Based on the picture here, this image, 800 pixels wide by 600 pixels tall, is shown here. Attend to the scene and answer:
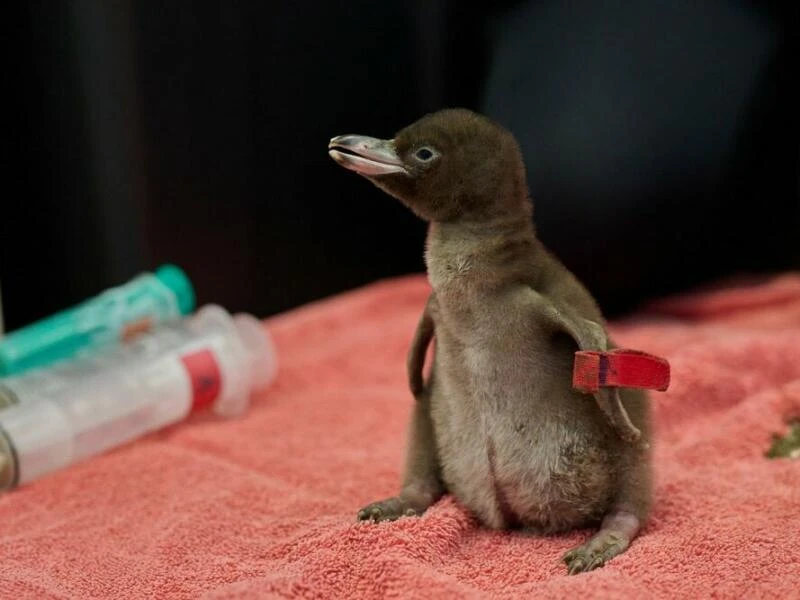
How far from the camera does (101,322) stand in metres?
1.49

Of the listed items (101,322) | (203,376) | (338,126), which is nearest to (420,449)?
(203,376)

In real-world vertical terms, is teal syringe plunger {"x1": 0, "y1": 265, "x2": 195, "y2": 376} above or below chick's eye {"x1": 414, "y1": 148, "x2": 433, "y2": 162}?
below

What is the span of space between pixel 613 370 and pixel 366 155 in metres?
0.24

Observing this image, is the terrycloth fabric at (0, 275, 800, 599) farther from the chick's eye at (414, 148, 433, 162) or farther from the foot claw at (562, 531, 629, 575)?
the chick's eye at (414, 148, 433, 162)

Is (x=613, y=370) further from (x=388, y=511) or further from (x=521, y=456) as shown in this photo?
(x=388, y=511)

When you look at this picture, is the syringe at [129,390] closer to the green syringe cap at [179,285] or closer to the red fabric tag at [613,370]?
the green syringe cap at [179,285]

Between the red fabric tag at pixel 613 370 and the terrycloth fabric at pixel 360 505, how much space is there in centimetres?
14

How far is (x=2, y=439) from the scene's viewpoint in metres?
1.16

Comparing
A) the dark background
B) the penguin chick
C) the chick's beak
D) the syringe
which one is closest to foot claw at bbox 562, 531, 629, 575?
the penguin chick

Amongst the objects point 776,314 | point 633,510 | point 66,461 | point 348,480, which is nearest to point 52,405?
point 66,461

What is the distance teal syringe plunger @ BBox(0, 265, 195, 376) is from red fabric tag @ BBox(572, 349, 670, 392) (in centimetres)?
88

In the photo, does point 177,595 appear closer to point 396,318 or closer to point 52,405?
point 52,405

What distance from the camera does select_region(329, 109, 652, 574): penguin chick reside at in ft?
2.61

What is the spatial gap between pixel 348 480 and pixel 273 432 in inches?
9.9
